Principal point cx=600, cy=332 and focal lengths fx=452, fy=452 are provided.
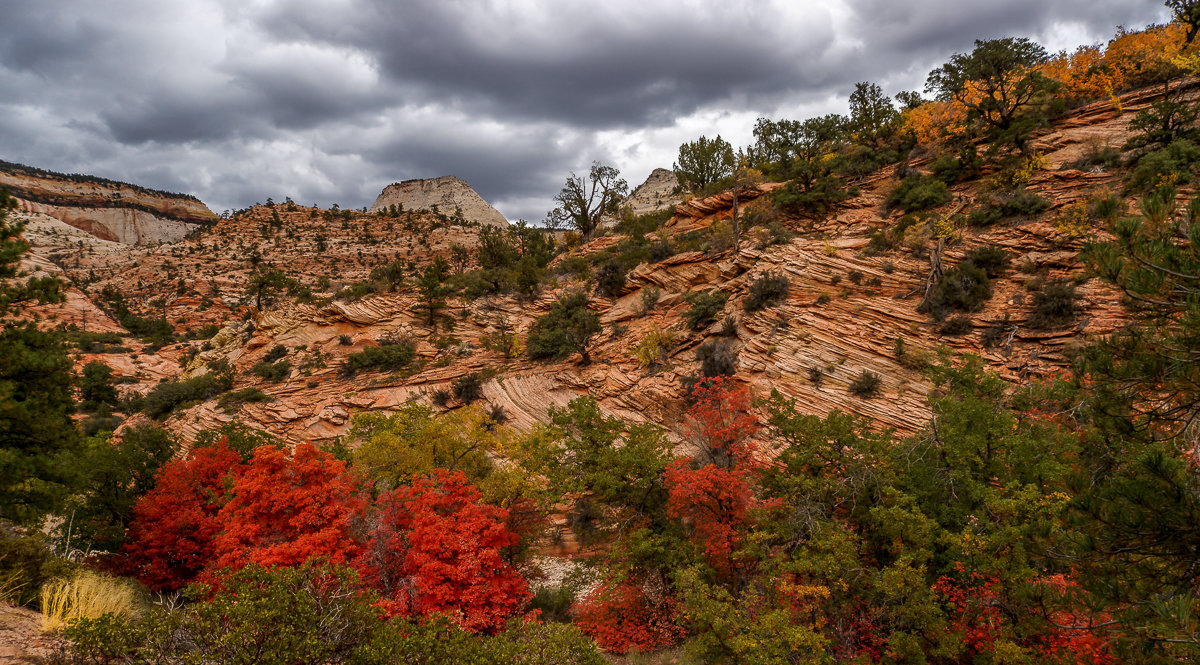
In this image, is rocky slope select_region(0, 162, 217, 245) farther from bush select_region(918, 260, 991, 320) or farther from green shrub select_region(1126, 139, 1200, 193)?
green shrub select_region(1126, 139, 1200, 193)

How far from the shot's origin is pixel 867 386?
15.3 m

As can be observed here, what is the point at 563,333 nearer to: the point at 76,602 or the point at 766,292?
the point at 766,292

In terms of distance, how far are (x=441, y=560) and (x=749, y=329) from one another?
1426 centimetres

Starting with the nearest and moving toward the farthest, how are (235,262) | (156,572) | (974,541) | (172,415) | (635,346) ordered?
(974,541), (156,572), (635,346), (172,415), (235,262)

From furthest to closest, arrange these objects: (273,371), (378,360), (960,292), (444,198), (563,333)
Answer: (444,198) < (273,371) < (378,360) < (563,333) < (960,292)

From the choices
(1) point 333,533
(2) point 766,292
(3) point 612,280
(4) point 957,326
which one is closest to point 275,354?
(1) point 333,533

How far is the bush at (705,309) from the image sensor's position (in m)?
21.1

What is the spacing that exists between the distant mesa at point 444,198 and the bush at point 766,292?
68.2m

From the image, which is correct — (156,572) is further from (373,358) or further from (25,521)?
(373,358)

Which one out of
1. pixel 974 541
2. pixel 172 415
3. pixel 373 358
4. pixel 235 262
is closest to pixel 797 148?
pixel 974 541

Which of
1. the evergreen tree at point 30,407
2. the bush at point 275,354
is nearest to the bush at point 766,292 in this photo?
the evergreen tree at point 30,407

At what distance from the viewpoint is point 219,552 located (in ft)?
38.8

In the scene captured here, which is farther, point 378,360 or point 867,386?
point 378,360

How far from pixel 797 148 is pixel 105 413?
149 ft
